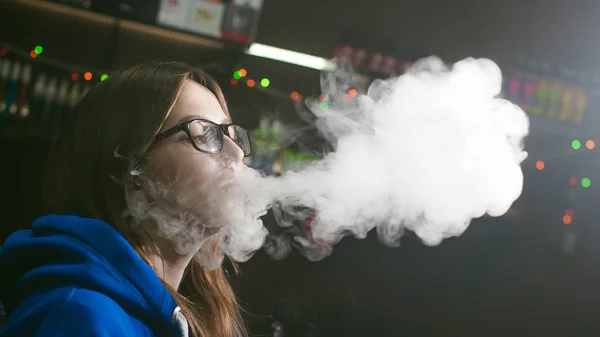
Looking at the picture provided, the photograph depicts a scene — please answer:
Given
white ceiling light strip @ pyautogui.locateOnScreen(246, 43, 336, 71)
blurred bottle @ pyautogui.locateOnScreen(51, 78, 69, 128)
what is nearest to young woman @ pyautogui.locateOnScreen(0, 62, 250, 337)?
blurred bottle @ pyautogui.locateOnScreen(51, 78, 69, 128)

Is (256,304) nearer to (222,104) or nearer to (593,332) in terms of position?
(222,104)

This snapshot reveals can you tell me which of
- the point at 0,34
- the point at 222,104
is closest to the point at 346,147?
the point at 222,104

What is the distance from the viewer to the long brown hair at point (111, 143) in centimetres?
105

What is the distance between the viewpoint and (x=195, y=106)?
1.14 metres

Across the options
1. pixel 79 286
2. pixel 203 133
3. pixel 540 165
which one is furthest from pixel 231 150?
pixel 540 165

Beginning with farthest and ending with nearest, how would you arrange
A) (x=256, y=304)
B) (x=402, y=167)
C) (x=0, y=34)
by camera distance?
(x=256, y=304) < (x=0, y=34) < (x=402, y=167)

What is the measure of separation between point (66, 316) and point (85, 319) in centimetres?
3

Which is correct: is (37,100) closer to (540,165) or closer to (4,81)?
(4,81)

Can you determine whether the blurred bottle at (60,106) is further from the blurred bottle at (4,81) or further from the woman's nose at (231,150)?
the woman's nose at (231,150)

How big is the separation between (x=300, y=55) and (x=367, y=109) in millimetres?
2143

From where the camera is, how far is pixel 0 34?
3312mm

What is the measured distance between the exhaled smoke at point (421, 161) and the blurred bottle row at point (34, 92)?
2.09m

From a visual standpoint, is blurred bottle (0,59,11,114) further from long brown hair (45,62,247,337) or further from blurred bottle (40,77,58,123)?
long brown hair (45,62,247,337)

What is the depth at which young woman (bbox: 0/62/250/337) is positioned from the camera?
2.99 feet
